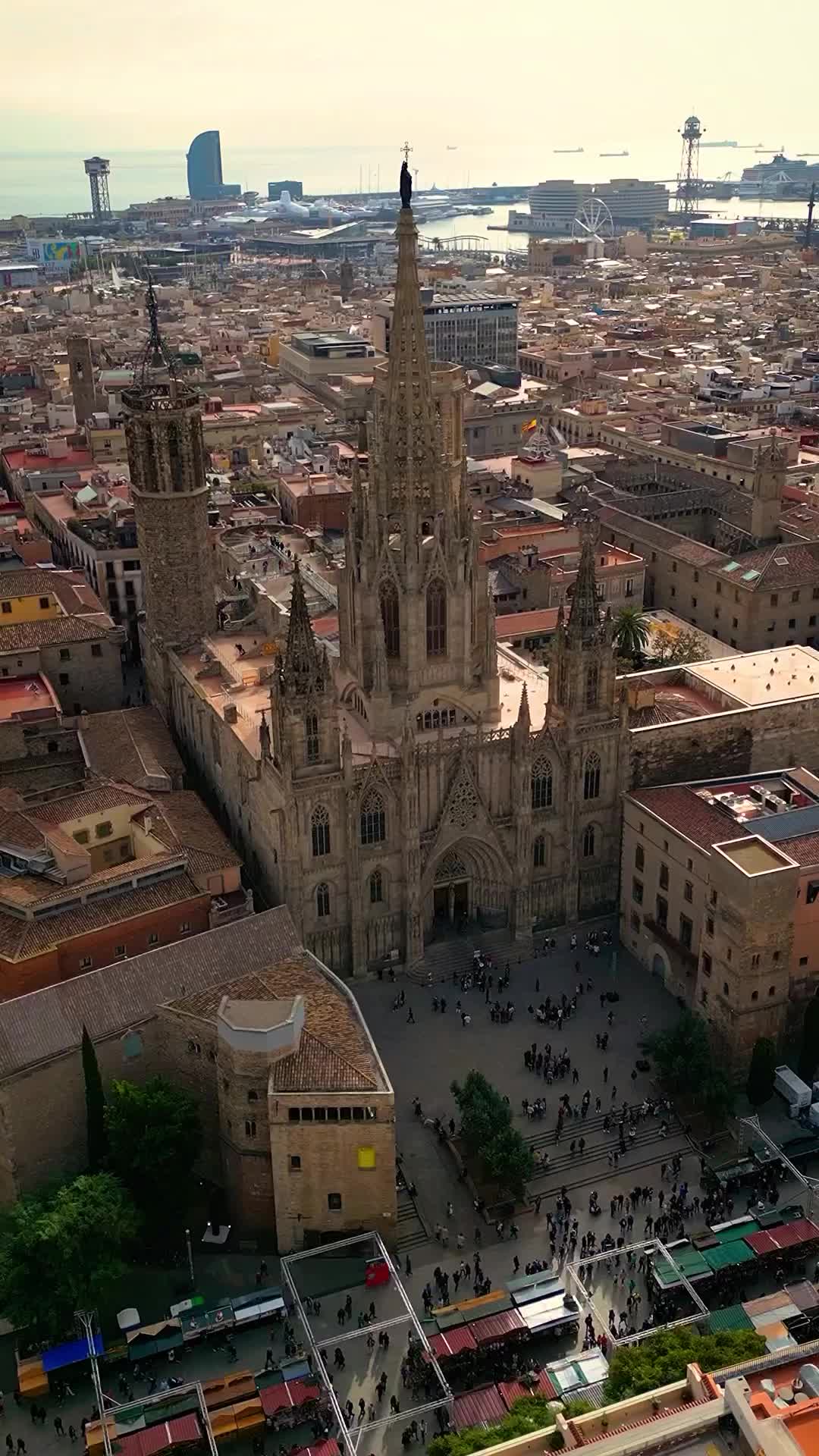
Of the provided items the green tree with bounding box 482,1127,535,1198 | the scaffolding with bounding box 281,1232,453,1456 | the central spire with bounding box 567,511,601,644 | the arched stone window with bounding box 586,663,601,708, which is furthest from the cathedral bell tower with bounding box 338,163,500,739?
the scaffolding with bounding box 281,1232,453,1456

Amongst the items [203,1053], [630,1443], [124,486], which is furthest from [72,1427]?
[124,486]

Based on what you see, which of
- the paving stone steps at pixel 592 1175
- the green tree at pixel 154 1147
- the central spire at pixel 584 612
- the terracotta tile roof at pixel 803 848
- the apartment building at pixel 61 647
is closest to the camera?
the green tree at pixel 154 1147

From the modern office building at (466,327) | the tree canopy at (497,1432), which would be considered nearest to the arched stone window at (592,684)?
the tree canopy at (497,1432)

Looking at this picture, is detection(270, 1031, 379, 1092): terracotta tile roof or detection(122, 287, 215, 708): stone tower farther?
A: detection(122, 287, 215, 708): stone tower

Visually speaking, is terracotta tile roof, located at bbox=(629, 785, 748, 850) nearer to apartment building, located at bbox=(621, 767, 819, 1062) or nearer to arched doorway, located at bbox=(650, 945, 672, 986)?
apartment building, located at bbox=(621, 767, 819, 1062)

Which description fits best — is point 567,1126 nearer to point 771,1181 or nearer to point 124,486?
point 771,1181

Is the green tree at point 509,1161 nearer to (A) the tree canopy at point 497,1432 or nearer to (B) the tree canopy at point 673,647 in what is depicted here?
(A) the tree canopy at point 497,1432

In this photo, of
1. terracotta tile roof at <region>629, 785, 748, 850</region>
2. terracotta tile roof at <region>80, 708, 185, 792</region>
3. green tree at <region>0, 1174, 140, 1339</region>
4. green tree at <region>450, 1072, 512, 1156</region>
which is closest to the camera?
green tree at <region>0, 1174, 140, 1339</region>
